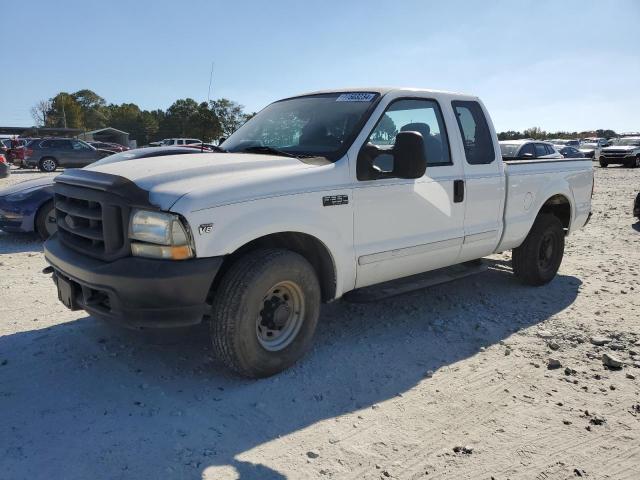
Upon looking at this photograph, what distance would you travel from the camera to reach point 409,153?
138 inches

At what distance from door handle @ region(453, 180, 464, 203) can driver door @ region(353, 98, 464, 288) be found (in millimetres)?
14

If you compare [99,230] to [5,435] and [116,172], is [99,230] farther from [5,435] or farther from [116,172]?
[5,435]

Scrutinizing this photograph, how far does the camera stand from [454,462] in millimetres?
2598

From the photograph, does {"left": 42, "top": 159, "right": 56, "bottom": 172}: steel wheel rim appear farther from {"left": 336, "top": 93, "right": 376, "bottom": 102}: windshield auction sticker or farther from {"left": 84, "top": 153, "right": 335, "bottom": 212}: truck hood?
{"left": 336, "top": 93, "right": 376, "bottom": 102}: windshield auction sticker

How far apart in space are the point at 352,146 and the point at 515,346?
208 centimetres

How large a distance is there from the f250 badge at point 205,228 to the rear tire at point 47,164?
2472cm

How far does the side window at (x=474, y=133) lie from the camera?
15.0 feet

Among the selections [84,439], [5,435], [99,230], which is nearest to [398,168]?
[99,230]

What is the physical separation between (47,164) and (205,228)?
24.8 metres

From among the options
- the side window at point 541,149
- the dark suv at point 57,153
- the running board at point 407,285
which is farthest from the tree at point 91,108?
the running board at point 407,285

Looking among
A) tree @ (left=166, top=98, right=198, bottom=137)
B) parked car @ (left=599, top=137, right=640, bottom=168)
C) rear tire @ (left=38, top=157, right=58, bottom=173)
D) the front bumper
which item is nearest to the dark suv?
rear tire @ (left=38, top=157, right=58, bottom=173)

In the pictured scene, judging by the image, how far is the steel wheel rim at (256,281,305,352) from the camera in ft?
11.0

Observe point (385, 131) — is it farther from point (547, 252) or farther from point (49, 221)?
point (49, 221)

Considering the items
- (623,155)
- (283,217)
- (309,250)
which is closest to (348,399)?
(309,250)
